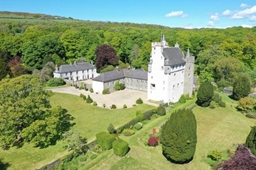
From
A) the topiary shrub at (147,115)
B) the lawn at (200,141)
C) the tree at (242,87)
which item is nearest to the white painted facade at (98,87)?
the topiary shrub at (147,115)

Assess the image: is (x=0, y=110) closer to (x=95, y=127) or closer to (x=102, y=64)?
(x=95, y=127)

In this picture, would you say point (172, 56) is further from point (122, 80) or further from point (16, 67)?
point (16, 67)

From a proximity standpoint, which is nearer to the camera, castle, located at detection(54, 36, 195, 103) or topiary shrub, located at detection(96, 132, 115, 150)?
topiary shrub, located at detection(96, 132, 115, 150)

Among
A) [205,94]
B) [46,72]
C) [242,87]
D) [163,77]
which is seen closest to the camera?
[205,94]

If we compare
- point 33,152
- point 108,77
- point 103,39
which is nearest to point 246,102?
point 108,77

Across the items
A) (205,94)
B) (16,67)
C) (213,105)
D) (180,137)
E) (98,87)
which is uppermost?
(16,67)

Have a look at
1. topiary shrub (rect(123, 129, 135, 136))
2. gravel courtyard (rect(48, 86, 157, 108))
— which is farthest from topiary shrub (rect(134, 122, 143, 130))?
gravel courtyard (rect(48, 86, 157, 108))

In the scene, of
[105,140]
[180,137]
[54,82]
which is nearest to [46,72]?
[54,82]

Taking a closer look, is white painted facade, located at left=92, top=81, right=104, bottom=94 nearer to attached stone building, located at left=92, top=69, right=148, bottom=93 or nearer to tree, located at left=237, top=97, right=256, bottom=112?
attached stone building, located at left=92, top=69, right=148, bottom=93
